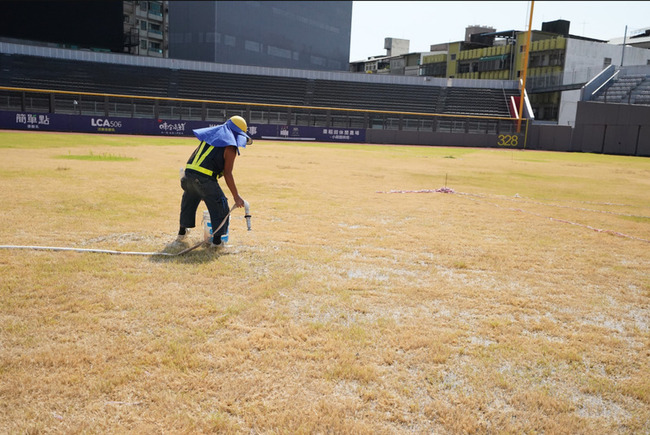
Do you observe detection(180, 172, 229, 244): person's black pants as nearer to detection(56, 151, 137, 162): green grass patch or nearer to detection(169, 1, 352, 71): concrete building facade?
detection(56, 151, 137, 162): green grass patch

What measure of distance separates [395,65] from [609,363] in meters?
84.7

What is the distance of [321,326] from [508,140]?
4512cm

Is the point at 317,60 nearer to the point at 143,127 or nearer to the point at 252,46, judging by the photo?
the point at 252,46

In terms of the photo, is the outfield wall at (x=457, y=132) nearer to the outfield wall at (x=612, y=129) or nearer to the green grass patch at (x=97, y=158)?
the outfield wall at (x=612, y=129)

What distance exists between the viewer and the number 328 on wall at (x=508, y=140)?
44969 millimetres

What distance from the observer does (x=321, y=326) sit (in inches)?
171

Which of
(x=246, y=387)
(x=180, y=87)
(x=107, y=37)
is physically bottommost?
(x=246, y=387)

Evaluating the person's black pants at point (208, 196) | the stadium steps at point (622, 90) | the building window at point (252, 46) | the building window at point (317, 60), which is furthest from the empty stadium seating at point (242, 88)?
the person's black pants at point (208, 196)

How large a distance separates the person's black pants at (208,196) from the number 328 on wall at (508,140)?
1692 inches

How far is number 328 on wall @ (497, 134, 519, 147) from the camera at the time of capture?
44969 millimetres

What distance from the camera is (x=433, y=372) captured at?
12.0 feet

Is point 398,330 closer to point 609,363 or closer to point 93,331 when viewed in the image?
point 609,363

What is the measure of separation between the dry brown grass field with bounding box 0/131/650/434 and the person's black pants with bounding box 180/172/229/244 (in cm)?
47

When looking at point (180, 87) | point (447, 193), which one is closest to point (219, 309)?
point (447, 193)
